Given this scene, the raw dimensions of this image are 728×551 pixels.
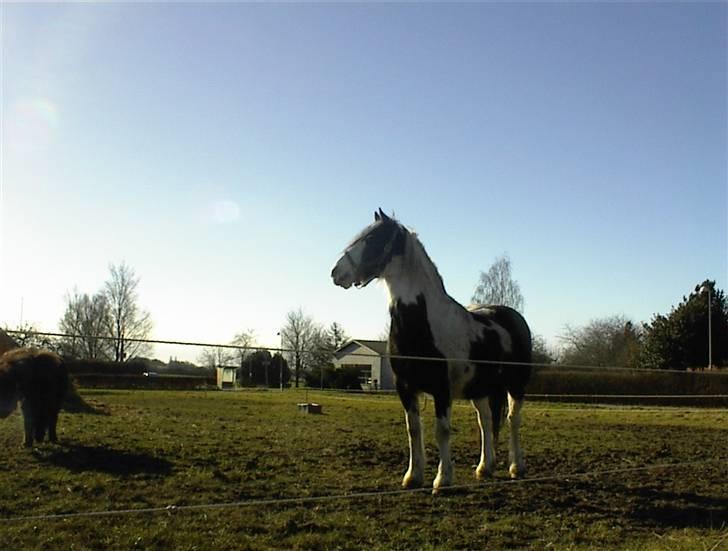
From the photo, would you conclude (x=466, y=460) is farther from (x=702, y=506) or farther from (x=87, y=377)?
(x=87, y=377)

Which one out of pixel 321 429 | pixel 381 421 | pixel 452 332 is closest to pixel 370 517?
→ pixel 452 332

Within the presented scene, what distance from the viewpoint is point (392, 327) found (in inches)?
227

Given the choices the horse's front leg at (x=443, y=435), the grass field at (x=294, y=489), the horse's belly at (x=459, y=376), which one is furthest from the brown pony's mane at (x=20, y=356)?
the horse's belly at (x=459, y=376)

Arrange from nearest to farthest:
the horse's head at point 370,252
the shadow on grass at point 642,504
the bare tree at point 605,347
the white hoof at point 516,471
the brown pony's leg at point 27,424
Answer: the shadow on grass at point 642,504, the horse's head at point 370,252, the brown pony's leg at point 27,424, the white hoof at point 516,471, the bare tree at point 605,347

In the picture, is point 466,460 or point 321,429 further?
point 321,429

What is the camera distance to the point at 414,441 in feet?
18.8

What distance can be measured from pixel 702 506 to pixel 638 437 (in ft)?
19.5

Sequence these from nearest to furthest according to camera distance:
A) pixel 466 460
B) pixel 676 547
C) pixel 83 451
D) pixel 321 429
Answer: pixel 676 547 < pixel 83 451 < pixel 466 460 < pixel 321 429

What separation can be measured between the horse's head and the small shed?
1.09m

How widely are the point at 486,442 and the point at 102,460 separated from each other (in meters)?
3.84

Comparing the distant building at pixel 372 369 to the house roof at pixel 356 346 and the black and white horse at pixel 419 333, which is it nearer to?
the house roof at pixel 356 346

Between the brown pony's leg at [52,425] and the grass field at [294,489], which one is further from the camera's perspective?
the brown pony's leg at [52,425]

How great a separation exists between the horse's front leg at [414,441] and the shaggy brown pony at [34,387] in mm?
2720

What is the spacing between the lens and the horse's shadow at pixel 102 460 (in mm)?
6270
